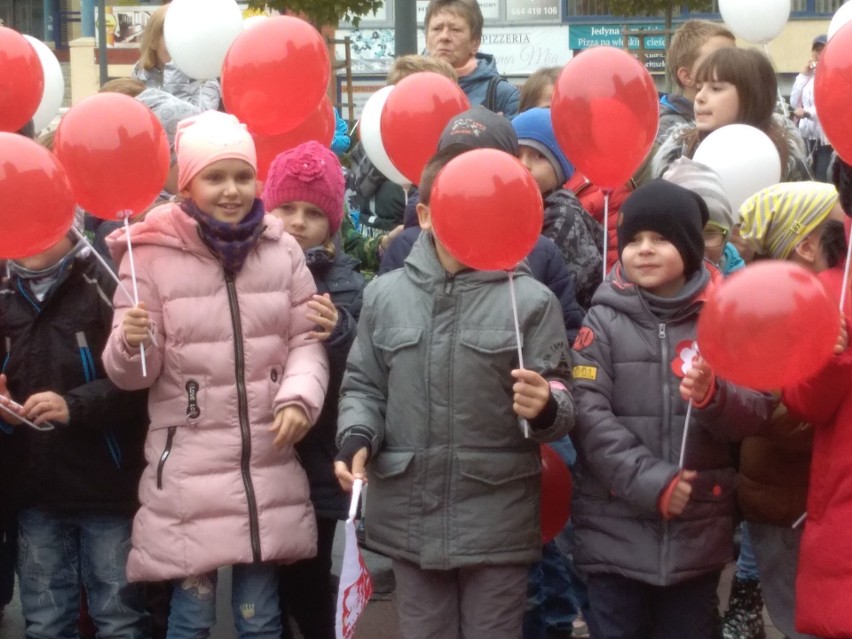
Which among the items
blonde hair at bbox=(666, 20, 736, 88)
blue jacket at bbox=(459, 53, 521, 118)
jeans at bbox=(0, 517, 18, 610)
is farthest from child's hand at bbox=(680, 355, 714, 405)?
blue jacket at bbox=(459, 53, 521, 118)

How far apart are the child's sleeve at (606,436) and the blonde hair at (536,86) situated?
75.7 inches

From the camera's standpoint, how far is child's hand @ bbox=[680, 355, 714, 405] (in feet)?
10.9

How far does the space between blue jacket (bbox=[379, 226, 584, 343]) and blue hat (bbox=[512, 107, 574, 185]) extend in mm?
401

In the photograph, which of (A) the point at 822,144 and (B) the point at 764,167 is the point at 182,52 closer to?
(B) the point at 764,167

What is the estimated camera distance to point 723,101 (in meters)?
4.84

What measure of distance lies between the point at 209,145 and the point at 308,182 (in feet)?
1.49

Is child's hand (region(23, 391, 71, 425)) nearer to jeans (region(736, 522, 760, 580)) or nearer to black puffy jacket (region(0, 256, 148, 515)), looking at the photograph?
black puffy jacket (region(0, 256, 148, 515))

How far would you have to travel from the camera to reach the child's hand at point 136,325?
357 centimetres

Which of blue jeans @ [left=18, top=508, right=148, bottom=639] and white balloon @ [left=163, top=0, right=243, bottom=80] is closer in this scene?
blue jeans @ [left=18, top=508, right=148, bottom=639]

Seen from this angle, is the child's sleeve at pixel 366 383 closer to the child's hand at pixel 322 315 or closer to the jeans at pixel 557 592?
the child's hand at pixel 322 315

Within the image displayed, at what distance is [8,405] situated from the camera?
382cm

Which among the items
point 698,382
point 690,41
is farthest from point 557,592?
point 690,41

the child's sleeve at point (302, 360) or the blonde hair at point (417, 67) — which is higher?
the blonde hair at point (417, 67)

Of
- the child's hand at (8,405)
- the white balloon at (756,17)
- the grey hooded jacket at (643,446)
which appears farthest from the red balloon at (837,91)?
the white balloon at (756,17)
